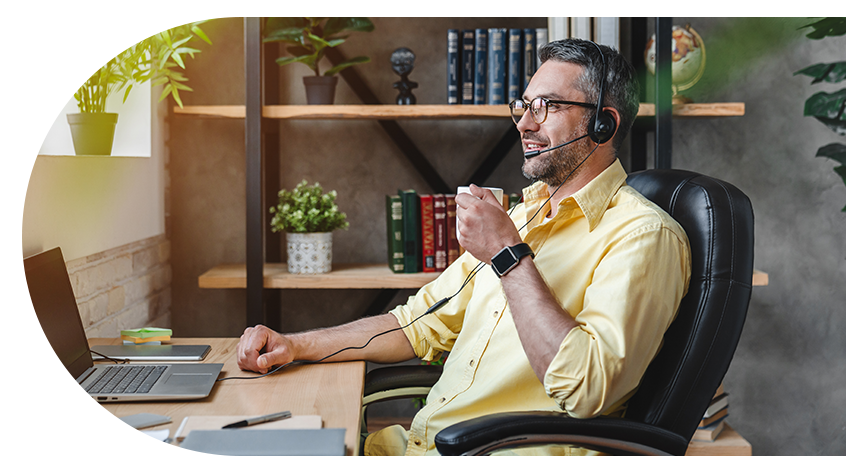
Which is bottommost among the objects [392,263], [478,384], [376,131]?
[478,384]

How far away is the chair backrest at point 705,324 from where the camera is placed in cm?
103

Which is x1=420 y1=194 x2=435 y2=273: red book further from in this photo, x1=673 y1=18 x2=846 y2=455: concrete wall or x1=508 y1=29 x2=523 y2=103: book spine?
x1=673 y1=18 x2=846 y2=455: concrete wall

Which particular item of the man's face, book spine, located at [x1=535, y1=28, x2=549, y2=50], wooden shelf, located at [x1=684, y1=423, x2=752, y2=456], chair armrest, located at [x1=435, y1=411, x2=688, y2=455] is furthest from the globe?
chair armrest, located at [x1=435, y1=411, x2=688, y2=455]

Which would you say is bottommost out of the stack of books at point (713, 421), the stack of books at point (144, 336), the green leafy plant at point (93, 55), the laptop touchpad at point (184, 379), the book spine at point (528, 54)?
the stack of books at point (713, 421)

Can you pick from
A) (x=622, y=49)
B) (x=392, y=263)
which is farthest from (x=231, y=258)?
(x=622, y=49)

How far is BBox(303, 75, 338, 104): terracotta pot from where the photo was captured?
1.94 m

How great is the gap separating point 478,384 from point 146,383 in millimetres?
612

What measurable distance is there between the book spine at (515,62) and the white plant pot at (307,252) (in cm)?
74

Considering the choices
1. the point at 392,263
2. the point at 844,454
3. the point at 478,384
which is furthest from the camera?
the point at 844,454

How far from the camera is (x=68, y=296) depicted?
1169 mm

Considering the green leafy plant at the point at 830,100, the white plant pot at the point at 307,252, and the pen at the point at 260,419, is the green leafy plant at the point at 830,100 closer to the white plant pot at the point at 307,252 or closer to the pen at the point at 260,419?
the white plant pot at the point at 307,252

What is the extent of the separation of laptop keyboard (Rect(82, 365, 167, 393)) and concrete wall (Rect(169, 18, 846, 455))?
108 centimetres

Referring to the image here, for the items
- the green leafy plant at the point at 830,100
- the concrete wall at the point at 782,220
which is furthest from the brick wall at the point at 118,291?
the green leafy plant at the point at 830,100
